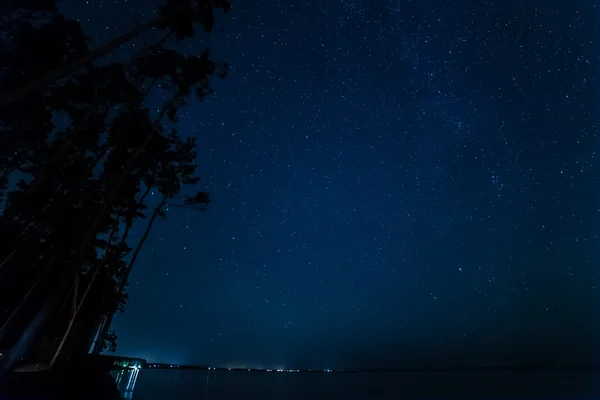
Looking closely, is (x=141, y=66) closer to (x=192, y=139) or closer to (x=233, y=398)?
(x=192, y=139)

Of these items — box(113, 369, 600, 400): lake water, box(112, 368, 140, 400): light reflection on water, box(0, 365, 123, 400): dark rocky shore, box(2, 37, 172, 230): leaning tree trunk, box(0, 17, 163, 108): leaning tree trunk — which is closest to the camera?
box(0, 17, 163, 108): leaning tree trunk

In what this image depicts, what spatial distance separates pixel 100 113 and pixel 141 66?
4.38m

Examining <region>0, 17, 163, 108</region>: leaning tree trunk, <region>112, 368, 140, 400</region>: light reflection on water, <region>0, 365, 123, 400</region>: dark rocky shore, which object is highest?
<region>0, 17, 163, 108</region>: leaning tree trunk

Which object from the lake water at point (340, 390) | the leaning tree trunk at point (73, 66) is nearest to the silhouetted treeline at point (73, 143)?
the leaning tree trunk at point (73, 66)

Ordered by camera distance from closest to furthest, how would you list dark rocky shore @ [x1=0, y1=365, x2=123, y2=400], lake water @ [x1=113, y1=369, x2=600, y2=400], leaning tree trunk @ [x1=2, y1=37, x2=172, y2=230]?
dark rocky shore @ [x1=0, y1=365, x2=123, y2=400], leaning tree trunk @ [x1=2, y1=37, x2=172, y2=230], lake water @ [x1=113, y1=369, x2=600, y2=400]

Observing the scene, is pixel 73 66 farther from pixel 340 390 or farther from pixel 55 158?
pixel 340 390

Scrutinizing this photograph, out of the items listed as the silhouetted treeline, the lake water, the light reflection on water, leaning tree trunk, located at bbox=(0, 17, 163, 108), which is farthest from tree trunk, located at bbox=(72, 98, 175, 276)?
the lake water

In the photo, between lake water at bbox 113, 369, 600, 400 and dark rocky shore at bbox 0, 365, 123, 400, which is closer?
dark rocky shore at bbox 0, 365, 123, 400

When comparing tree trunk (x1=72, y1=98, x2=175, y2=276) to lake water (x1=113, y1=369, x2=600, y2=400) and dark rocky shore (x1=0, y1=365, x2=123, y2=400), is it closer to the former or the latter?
dark rocky shore (x1=0, y1=365, x2=123, y2=400)

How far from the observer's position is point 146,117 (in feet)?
51.6

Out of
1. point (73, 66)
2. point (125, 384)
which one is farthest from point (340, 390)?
point (73, 66)

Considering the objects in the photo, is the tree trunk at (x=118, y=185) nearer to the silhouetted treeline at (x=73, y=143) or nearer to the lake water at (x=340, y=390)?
the silhouetted treeline at (x=73, y=143)

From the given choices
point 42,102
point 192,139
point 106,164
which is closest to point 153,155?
point 106,164

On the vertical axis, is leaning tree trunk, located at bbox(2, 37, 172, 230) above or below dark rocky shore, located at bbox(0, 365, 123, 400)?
above
